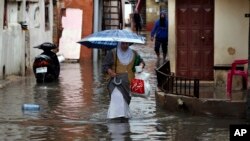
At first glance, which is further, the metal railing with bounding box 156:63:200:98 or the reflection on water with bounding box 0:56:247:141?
the metal railing with bounding box 156:63:200:98

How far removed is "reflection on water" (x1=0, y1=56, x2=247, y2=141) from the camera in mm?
10172

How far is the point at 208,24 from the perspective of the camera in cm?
1591

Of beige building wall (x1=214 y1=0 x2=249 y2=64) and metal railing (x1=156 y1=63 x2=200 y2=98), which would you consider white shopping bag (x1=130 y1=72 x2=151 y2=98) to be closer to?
metal railing (x1=156 y1=63 x2=200 y2=98)

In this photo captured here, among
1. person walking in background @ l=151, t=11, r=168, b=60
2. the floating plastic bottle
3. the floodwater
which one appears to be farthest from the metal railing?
person walking in background @ l=151, t=11, r=168, b=60

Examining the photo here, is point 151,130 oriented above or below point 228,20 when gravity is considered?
below

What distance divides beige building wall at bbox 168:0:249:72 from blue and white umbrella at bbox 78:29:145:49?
13.0ft

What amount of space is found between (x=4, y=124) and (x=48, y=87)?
5.81 metres

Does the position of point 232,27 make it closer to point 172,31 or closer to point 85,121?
point 172,31

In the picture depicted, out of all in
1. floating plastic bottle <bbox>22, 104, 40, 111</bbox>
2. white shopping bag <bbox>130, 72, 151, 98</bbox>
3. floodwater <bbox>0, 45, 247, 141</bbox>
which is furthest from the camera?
floating plastic bottle <bbox>22, 104, 40, 111</bbox>

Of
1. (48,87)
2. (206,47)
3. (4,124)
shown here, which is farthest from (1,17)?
(4,124)

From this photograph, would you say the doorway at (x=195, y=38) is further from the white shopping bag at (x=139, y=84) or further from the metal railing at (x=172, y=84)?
the white shopping bag at (x=139, y=84)

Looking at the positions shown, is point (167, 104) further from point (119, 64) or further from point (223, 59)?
point (223, 59)

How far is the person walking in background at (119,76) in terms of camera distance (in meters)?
11.6

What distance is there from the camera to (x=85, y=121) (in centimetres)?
1160
